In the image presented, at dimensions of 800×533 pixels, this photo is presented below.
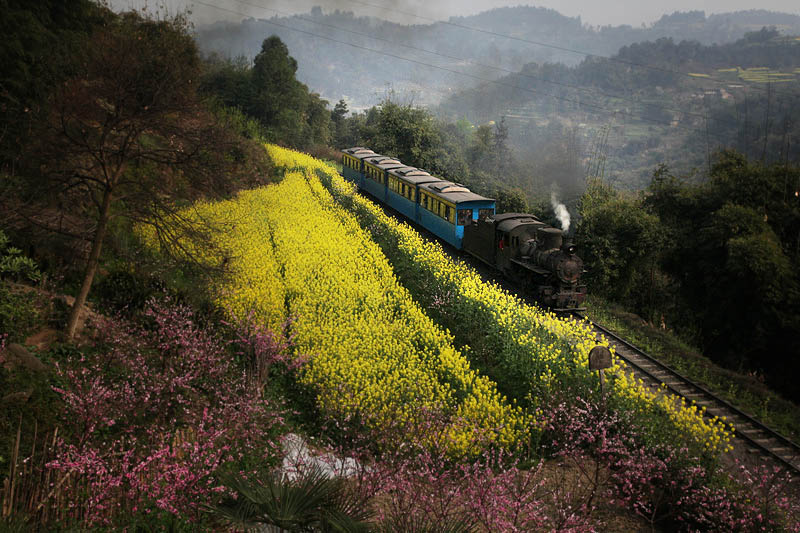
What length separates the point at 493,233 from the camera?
19516mm

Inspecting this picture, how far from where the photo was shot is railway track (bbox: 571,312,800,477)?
1074cm

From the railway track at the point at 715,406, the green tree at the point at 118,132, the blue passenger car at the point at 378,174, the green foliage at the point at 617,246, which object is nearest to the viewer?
the green tree at the point at 118,132

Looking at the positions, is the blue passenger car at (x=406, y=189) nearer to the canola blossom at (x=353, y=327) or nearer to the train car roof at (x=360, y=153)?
the canola blossom at (x=353, y=327)

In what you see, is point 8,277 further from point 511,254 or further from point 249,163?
point 249,163

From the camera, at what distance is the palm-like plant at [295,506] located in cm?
510

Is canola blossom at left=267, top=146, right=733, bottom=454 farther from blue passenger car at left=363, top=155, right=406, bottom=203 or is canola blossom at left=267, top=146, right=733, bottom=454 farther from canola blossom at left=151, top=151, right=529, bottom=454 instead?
blue passenger car at left=363, top=155, right=406, bottom=203

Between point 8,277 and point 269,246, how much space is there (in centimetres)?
784

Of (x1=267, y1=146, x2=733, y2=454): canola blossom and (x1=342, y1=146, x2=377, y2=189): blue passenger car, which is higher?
(x1=342, y1=146, x2=377, y2=189): blue passenger car

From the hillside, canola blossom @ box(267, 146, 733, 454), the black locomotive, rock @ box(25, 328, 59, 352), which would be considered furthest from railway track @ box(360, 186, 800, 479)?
the hillside

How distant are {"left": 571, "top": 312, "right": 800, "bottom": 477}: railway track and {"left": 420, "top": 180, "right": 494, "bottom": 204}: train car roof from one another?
8.32 m

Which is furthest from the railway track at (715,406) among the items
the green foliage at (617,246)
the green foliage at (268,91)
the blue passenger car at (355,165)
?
the green foliage at (268,91)

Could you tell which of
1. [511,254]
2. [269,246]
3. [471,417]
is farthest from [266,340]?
[511,254]

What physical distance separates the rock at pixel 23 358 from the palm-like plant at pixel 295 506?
5.64 metres

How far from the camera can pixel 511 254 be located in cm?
1845
